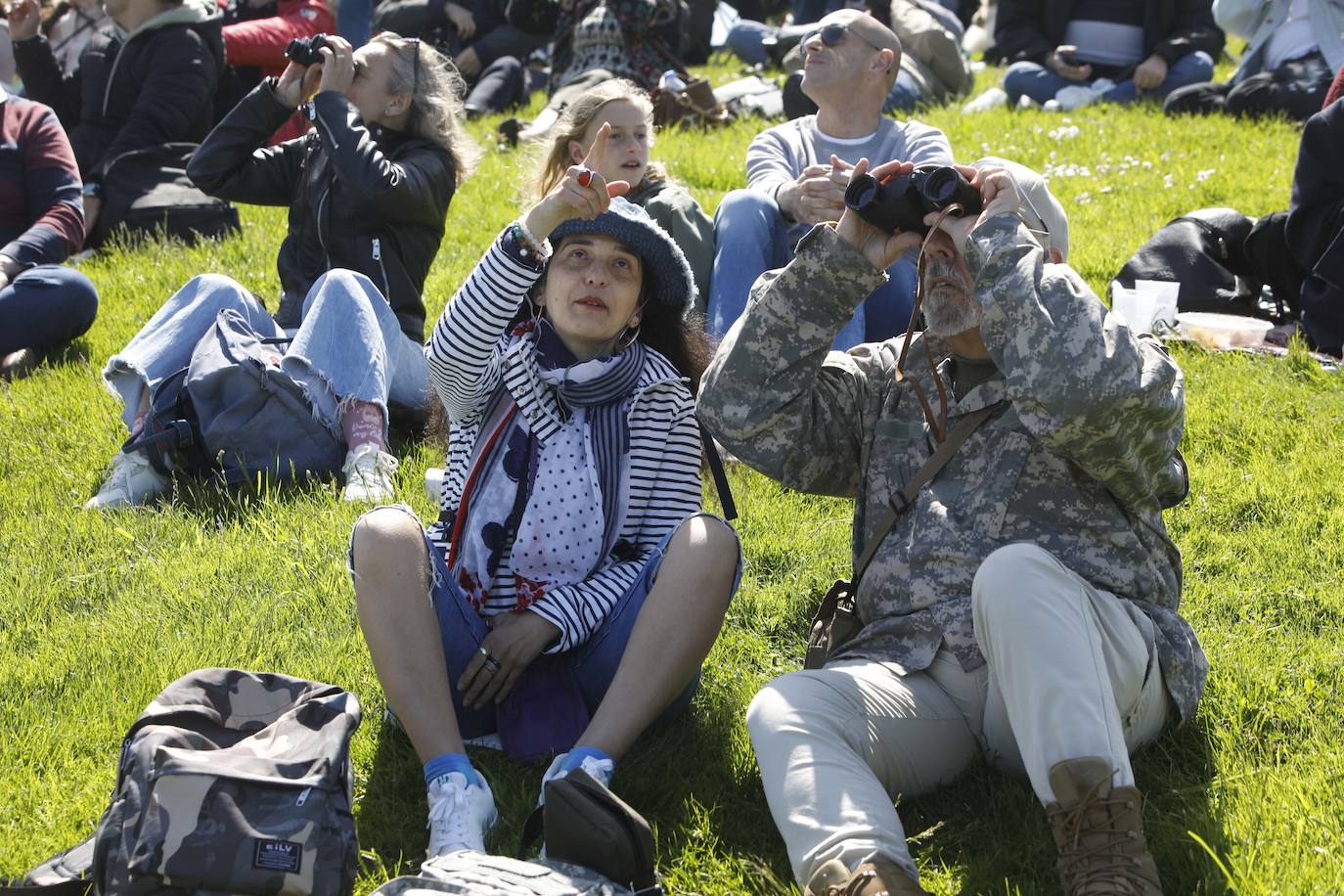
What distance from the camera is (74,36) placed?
9617 mm

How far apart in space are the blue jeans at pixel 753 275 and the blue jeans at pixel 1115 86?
5260 millimetres

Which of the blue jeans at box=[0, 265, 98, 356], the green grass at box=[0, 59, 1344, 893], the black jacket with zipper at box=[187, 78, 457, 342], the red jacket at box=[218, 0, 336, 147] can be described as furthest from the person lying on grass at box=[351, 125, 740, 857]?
the red jacket at box=[218, 0, 336, 147]

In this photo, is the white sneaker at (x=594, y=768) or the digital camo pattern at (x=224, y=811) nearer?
the digital camo pattern at (x=224, y=811)

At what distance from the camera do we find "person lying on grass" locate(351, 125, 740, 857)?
3.11 meters

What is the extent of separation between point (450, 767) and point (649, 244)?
1304mm

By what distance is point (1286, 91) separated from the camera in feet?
28.9

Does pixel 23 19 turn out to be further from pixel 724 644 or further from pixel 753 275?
pixel 724 644

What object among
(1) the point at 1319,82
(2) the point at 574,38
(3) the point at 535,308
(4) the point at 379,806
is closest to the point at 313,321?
(3) the point at 535,308

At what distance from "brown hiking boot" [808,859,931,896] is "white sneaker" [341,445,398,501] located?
2615mm

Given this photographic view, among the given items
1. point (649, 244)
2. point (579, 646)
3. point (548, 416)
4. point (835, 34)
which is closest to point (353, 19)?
point (835, 34)

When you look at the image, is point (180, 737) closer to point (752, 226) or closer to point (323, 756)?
point (323, 756)

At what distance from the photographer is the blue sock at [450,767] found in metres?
3.02

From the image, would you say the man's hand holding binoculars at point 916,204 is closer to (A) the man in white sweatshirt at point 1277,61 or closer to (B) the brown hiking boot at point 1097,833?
(B) the brown hiking boot at point 1097,833

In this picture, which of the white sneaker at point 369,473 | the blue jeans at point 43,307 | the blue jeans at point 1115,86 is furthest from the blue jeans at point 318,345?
the blue jeans at point 1115,86
